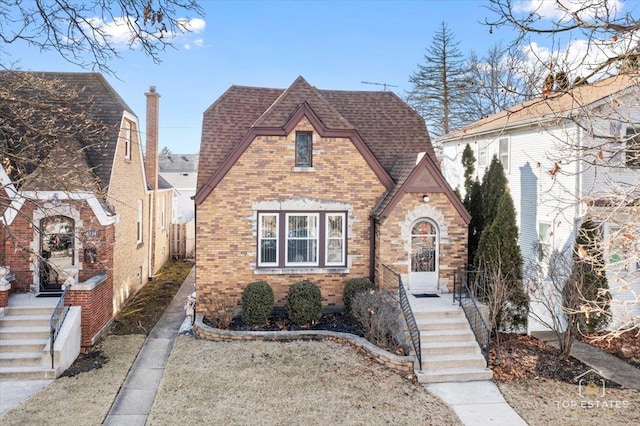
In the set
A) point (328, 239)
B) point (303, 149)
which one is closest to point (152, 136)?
point (303, 149)

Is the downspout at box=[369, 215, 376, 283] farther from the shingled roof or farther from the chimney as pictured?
the chimney

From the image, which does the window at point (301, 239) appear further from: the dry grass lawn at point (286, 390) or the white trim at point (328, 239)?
the dry grass lawn at point (286, 390)

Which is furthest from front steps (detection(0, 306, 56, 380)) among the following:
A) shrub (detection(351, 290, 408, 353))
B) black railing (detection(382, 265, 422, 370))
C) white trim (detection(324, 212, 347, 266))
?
black railing (detection(382, 265, 422, 370))

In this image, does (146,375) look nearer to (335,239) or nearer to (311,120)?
(335,239)

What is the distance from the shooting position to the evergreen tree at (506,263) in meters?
13.0

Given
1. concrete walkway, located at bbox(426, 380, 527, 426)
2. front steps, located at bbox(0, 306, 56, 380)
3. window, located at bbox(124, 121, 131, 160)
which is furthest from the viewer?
window, located at bbox(124, 121, 131, 160)

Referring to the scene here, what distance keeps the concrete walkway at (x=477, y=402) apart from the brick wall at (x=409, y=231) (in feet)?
14.3

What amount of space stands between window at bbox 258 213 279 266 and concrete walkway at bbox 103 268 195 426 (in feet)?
10.6

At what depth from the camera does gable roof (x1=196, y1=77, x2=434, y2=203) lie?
13547mm

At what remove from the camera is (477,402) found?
894cm

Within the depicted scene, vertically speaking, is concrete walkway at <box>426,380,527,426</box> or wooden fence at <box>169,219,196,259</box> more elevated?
wooden fence at <box>169,219,196,259</box>

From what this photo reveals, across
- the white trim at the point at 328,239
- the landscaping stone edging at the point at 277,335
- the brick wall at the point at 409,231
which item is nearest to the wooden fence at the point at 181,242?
the landscaping stone edging at the point at 277,335

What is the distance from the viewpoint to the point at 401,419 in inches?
318

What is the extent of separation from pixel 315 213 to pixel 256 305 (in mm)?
Result: 3262
